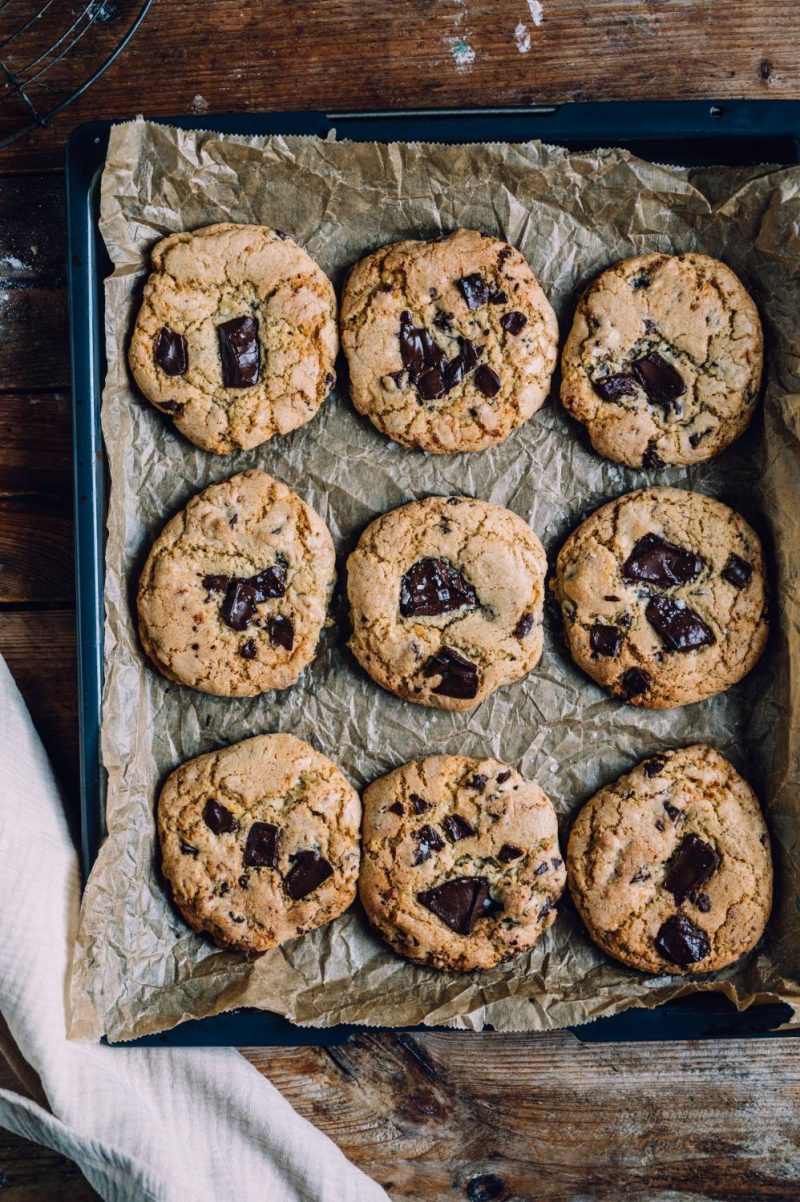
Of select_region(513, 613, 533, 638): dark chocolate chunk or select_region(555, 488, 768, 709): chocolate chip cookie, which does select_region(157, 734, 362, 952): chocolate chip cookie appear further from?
select_region(555, 488, 768, 709): chocolate chip cookie

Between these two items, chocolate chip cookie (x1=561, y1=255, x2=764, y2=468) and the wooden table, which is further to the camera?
the wooden table

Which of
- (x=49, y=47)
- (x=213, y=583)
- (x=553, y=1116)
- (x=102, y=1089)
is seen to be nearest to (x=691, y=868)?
(x=553, y=1116)

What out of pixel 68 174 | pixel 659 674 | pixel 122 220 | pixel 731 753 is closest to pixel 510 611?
pixel 659 674

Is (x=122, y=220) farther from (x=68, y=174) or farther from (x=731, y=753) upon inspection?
(x=731, y=753)

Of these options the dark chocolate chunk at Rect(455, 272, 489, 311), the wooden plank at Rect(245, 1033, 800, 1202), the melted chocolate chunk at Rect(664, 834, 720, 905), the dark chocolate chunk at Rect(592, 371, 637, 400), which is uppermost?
the dark chocolate chunk at Rect(455, 272, 489, 311)

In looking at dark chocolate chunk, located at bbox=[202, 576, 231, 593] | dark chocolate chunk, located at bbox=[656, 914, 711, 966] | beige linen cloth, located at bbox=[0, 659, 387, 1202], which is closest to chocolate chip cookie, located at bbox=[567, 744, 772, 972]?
dark chocolate chunk, located at bbox=[656, 914, 711, 966]

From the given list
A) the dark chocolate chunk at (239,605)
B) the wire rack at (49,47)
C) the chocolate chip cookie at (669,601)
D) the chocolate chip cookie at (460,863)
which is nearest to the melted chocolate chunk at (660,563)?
the chocolate chip cookie at (669,601)
